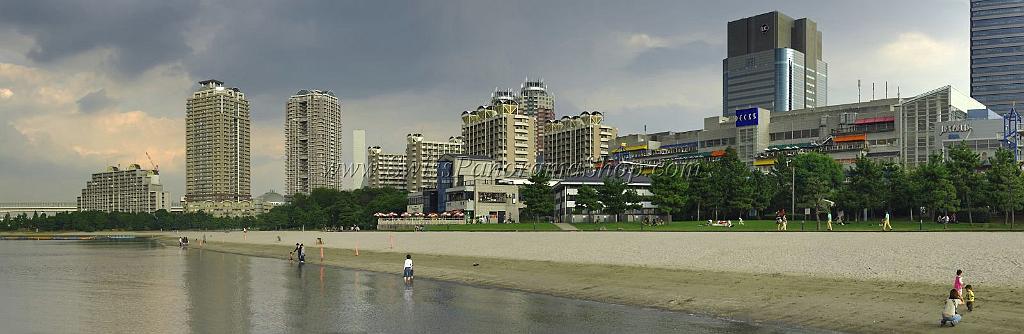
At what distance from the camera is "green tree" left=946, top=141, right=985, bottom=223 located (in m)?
87.6

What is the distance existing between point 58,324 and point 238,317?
7.41 meters

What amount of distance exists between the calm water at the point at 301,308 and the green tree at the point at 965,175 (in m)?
70.5

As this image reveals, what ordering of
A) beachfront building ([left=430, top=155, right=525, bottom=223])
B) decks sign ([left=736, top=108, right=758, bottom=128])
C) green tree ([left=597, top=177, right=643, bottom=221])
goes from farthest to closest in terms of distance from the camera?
decks sign ([left=736, top=108, right=758, bottom=128]), beachfront building ([left=430, top=155, right=525, bottom=223]), green tree ([left=597, top=177, right=643, bottom=221])

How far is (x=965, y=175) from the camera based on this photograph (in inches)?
3497

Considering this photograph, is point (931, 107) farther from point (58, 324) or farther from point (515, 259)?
point (58, 324)

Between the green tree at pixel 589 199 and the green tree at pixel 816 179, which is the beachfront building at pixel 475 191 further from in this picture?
the green tree at pixel 816 179

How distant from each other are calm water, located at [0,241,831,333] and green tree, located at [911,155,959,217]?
6579 centimetres

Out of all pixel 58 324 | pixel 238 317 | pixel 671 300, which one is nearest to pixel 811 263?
pixel 671 300

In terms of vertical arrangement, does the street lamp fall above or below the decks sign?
below

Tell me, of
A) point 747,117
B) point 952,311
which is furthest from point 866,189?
point 747,117

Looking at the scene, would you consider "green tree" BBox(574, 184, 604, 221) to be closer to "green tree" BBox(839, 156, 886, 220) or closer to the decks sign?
"green tree" BBox(839, 156, 886, 220)

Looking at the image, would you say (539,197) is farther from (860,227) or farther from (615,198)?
(860,227)

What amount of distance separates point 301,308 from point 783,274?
25470mm

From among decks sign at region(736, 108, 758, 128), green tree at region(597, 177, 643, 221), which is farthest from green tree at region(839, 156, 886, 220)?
decks sign at region(736, 108, 758, 128)
